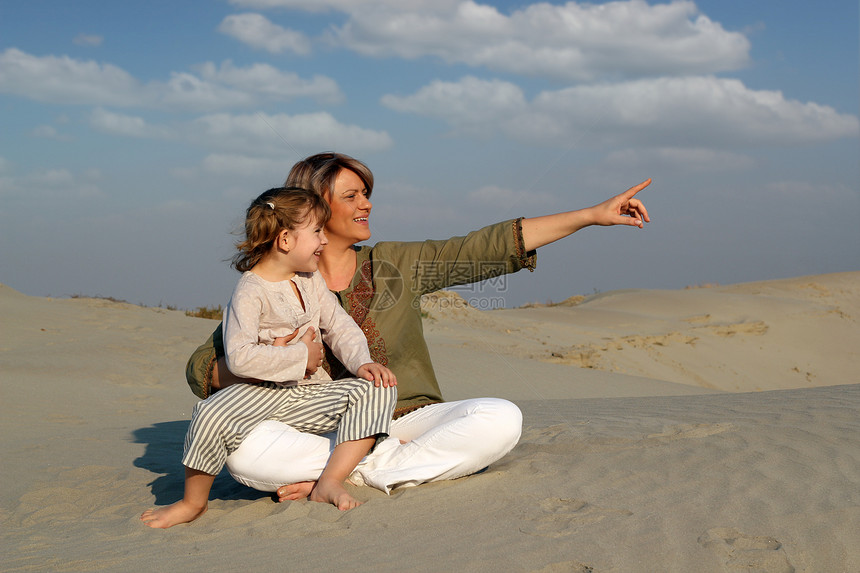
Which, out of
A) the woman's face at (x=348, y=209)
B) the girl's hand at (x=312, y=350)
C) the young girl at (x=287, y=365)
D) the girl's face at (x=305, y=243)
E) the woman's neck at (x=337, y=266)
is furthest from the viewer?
the woman's neck at (x=337, y=266)

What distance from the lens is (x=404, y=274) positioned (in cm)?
385

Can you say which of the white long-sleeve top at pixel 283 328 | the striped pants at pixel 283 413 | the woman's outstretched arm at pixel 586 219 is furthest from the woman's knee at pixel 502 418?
the woman's outstretched arm at pixel 586 219

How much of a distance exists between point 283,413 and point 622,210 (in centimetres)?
190

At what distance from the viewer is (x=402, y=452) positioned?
11.3 feet

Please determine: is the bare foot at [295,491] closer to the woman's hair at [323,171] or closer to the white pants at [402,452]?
the white pants at [402,452]

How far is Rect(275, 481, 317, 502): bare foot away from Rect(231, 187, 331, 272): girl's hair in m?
1.08

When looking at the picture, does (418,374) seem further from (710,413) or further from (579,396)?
(579,396)

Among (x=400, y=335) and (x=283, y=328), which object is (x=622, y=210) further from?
(x=283, y=328)

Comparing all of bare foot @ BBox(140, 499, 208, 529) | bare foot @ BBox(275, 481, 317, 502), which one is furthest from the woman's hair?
bare foot @ BBox(140, 499, 208, 529)

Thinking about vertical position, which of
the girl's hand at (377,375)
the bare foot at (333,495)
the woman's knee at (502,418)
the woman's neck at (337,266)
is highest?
the woman's neck at (337,266)

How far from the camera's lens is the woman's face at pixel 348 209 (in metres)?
3.78

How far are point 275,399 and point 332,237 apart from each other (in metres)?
0.97

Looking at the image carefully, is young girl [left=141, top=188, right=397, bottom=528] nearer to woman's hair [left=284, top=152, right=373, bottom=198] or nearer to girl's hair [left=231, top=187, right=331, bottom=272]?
girl's hair [left=231, top=187, right=331, bottom=272]

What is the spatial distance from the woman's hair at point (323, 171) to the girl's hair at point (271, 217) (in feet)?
0.65
